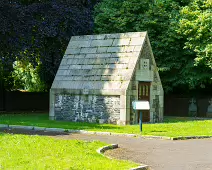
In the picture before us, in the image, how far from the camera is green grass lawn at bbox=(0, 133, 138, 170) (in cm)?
1077

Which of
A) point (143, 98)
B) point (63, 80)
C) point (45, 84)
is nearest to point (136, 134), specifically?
point (143, 98)

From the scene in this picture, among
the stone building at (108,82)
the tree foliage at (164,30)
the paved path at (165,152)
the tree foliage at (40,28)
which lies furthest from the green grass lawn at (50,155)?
the tree foliage at (164,30)

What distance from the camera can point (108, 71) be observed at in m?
26.1

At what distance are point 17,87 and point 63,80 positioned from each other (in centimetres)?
1821

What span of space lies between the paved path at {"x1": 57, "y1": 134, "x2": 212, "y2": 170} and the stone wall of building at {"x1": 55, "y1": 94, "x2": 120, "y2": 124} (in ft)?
21.0

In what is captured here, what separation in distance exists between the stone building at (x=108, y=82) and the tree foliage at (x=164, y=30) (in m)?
7.14

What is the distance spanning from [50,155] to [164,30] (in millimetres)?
24053

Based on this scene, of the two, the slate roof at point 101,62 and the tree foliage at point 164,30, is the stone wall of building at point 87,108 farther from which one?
the tree foliage at point 164,30

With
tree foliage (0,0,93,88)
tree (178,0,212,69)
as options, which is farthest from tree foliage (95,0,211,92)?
tree foliage (0,0,93,88)

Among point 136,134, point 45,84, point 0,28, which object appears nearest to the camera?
point 136,134

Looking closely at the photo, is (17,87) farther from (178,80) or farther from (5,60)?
(178,80)

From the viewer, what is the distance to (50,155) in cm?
1233

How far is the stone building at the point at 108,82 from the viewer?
25281 millimetres

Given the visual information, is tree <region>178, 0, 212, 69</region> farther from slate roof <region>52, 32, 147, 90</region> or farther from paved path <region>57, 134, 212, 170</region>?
paved path <region>57, 134, 212, 170</region>
